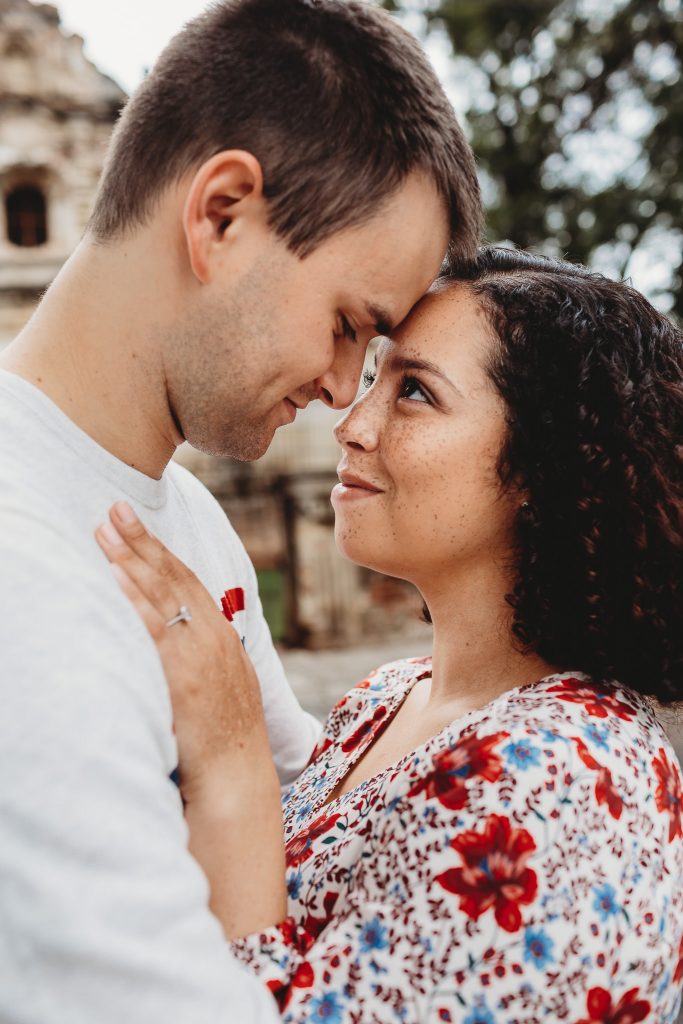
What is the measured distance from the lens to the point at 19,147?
12430mm

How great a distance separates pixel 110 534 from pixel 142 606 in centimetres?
14

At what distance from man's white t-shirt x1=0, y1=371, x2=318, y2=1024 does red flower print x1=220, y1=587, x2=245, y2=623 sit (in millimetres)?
698

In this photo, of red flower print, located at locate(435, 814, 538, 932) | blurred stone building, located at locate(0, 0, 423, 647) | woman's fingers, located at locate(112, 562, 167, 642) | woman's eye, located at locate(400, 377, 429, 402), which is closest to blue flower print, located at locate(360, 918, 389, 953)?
red flower print, located at locate(435, 814, 538, 932)

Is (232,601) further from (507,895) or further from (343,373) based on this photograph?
(507,895)

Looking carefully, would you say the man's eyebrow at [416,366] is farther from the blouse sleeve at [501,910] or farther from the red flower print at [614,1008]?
the red flower print at [614,1008]

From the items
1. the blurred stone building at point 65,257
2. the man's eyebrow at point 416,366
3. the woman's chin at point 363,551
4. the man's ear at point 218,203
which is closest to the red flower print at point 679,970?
the woman's chin at point 363,551

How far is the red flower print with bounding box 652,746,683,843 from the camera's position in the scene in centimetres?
153

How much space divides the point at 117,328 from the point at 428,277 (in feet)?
1.96

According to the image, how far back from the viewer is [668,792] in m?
1.57

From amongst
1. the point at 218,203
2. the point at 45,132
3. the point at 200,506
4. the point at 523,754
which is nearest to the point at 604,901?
the point at 523,754

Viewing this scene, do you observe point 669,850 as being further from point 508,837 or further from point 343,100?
point 343,100

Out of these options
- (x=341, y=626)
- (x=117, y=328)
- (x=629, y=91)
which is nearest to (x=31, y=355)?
(x=117, y=328)

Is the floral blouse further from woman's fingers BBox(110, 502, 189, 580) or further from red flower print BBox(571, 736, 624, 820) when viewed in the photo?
woman's fingers BBox(110, 502, 189, 580)

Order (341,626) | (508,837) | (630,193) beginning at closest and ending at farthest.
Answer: (508,837), (341,626), (630,193)
